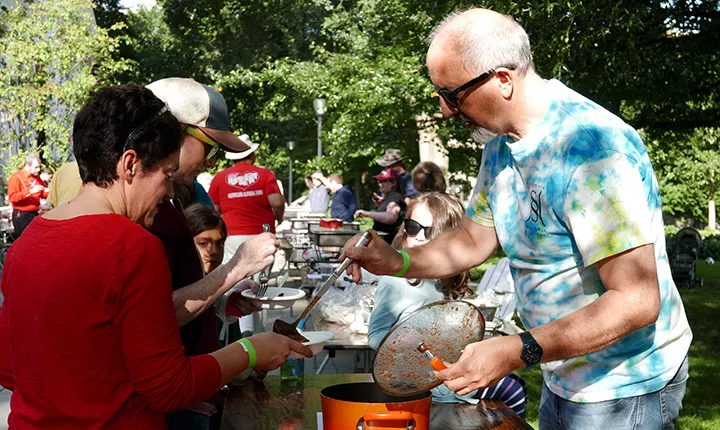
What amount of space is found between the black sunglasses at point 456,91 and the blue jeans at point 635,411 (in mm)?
819

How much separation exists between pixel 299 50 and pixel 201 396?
2667 cm

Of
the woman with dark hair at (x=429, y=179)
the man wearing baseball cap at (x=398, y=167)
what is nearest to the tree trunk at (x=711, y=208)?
the man wearing baseball cap at (x=398, y=167)

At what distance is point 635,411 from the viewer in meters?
1.93

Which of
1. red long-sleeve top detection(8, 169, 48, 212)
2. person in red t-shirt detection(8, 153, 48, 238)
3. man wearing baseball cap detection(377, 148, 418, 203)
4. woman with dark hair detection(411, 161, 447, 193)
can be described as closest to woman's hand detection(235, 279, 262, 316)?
woman with dark hair detection(411, 161, 447, 193)

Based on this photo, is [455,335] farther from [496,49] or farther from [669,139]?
[669,139]

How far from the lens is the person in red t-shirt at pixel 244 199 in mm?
7867

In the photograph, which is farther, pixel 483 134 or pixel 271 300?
pixel 271 300

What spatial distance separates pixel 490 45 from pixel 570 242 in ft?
1.69

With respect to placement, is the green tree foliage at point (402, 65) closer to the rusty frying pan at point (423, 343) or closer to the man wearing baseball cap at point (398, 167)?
the man wearing baseball cap at point (398, 167)

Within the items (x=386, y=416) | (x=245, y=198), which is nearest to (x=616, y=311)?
(x=386, y=416)

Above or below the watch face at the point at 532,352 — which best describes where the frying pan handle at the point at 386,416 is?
below

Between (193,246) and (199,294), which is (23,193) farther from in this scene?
(199,294)

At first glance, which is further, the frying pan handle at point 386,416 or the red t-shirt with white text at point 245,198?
the red t-shirt with white text at point 245,198

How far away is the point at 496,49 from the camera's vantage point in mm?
1938
